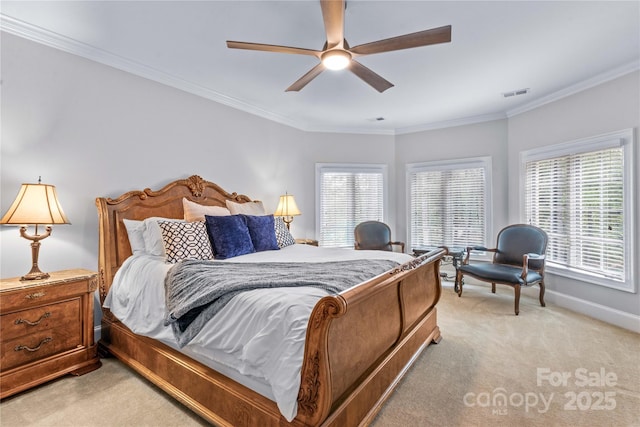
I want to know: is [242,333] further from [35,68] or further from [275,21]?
[35,68]

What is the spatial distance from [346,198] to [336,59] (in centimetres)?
342

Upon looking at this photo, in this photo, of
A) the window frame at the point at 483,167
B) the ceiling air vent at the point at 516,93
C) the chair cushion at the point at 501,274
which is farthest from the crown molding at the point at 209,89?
the chair cushion at the point at 501,274

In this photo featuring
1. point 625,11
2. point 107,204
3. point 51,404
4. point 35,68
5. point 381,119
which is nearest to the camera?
point 51,404

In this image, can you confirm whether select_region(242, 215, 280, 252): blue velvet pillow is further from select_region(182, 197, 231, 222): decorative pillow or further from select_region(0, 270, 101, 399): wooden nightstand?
select_region(0, 270, 101, 399): wooden nightstand

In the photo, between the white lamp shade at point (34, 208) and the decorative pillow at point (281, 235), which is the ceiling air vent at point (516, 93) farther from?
the white lamp shade at point (34, 208)

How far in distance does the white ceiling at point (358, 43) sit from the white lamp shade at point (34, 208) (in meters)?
1.37

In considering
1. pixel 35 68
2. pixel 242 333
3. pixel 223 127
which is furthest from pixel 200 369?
pixel 223 127

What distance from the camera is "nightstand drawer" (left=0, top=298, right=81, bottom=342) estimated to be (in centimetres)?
198

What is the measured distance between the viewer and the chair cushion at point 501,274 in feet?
11.6

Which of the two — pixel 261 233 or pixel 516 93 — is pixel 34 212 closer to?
pixel 261 233

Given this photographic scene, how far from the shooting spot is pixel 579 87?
141 inches

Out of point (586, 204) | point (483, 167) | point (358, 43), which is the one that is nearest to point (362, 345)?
point (358, 43)

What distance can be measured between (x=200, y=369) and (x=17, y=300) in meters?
1.40

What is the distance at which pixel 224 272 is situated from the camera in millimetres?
2004
